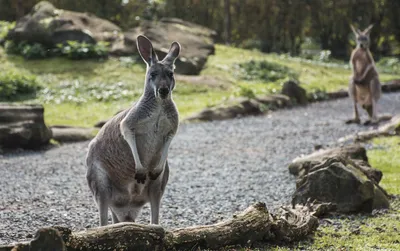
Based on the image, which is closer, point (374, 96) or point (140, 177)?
point (140, 177)

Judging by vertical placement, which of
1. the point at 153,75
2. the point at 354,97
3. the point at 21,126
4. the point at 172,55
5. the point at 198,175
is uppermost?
the point at 172,55

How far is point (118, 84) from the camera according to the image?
62.1ft

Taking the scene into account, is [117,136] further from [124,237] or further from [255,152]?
[255,152]

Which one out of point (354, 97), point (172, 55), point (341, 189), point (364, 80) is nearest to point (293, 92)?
point (354, 97)

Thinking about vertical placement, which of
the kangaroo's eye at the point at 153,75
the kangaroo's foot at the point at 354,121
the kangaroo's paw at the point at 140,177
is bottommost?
the kangaroo's foot at the point at 354,121

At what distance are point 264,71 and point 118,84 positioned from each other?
5251 mm

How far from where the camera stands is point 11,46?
21.5 m

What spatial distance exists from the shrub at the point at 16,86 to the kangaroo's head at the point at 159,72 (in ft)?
39.8

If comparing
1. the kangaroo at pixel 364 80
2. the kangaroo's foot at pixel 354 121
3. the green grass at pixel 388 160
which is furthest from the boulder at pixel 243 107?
the green grass at pixel 388 160

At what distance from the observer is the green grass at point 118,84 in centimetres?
1674

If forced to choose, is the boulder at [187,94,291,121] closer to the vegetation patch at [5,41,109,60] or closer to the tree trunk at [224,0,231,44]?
the vegetation patch at [5,41,109,60]

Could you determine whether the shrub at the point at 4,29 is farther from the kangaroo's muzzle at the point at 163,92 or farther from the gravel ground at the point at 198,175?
the kangaroo's muzzle at the point at 163,92

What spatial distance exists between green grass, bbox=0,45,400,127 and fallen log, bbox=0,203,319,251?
30.9 ft

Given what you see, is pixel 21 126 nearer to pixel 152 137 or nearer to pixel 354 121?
pixel 354 121
